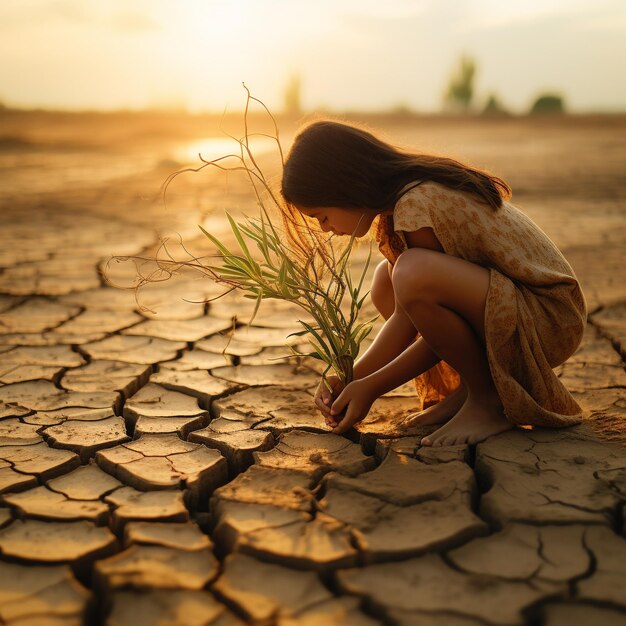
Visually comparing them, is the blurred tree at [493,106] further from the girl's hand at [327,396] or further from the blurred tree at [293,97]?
the girl's hand at [327,396]

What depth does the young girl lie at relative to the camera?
6.19 feet

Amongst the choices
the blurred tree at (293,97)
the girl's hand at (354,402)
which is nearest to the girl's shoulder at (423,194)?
the girl's hand at (354,402)

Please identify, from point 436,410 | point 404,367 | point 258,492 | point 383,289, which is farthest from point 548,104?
point 258,492

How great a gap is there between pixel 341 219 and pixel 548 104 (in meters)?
32.8

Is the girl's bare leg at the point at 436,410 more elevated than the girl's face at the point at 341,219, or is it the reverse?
the girl's face at the point at 341,219

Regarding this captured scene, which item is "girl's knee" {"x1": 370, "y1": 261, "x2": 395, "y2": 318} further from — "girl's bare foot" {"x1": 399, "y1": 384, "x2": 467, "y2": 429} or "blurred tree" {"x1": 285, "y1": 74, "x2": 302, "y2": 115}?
"blurred tree" {"x1": 285, "y1": 74, "x2": 302, "y2": 115}

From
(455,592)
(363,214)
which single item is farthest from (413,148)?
(455,592)

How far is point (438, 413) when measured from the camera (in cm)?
212

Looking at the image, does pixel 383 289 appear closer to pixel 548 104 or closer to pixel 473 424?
pixel 473 424

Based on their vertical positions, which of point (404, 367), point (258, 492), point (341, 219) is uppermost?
point (341, 219)

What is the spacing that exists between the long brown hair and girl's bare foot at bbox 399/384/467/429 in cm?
53

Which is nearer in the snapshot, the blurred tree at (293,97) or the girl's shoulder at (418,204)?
the girl's shoulder at (418,204)

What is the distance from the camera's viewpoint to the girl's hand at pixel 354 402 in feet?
6.59

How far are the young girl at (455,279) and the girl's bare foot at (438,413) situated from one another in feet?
0.19
